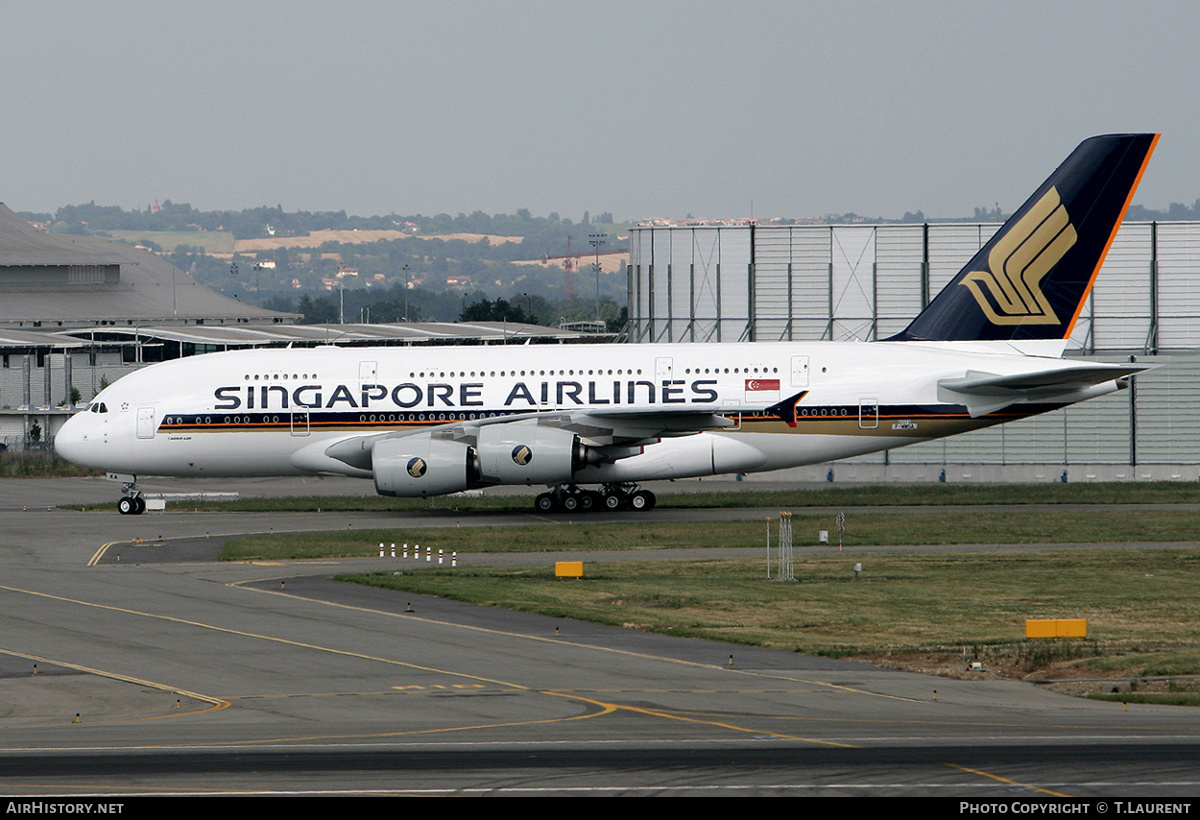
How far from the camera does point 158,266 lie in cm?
14575

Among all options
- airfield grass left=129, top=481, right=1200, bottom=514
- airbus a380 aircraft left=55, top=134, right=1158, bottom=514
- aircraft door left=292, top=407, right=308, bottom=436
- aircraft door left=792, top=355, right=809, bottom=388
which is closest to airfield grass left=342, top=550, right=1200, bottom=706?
airbus a380 aircraft left=55, top=134, right=1158, bottom=514

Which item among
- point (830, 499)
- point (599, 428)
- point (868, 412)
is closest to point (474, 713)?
point (599, 428)

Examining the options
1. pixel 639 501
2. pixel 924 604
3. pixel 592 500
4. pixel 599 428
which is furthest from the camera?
pixel 639 501

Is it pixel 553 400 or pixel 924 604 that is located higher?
pixel 553 400

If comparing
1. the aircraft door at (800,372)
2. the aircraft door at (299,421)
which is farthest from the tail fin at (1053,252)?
the aircraft door at (299,421)

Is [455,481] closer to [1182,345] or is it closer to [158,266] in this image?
[1182,345]

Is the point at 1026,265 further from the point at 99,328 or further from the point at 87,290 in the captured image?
the point at 87,290

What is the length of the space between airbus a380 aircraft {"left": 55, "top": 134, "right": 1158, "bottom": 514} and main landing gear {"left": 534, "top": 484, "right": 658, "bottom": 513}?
0.21 ft

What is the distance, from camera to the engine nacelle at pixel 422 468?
3888cm

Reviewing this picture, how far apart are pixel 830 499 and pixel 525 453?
11917 millimetres

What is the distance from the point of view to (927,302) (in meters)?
61.8

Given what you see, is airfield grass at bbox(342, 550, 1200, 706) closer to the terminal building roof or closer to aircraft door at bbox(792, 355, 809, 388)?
aircraft door at bbox(792, 355, 809, 388)
